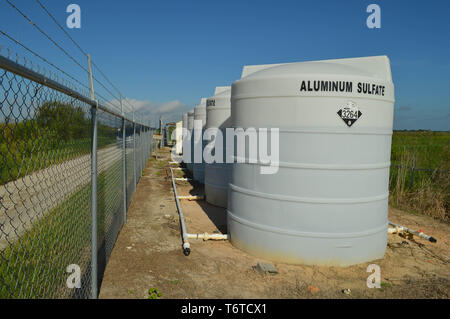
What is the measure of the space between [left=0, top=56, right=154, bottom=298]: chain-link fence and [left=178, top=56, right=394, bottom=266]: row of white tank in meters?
2.70

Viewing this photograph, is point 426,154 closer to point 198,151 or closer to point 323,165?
point 198,151

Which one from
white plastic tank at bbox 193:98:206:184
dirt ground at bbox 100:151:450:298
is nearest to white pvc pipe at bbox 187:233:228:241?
dirt ground at bbox 100:151:450:298

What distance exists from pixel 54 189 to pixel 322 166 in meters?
3.89

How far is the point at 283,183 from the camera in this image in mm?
5688

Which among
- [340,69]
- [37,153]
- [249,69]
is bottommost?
[37,153]

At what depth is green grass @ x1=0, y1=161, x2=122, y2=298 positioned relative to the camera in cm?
293

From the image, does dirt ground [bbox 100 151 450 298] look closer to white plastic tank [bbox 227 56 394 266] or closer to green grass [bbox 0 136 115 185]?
white plastic tank [bbox 227 56 394 266]

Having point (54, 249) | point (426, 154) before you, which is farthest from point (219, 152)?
point (426, 154)

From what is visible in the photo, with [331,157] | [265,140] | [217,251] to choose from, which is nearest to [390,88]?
[331,157]

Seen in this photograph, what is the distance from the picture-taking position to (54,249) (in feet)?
11.3
